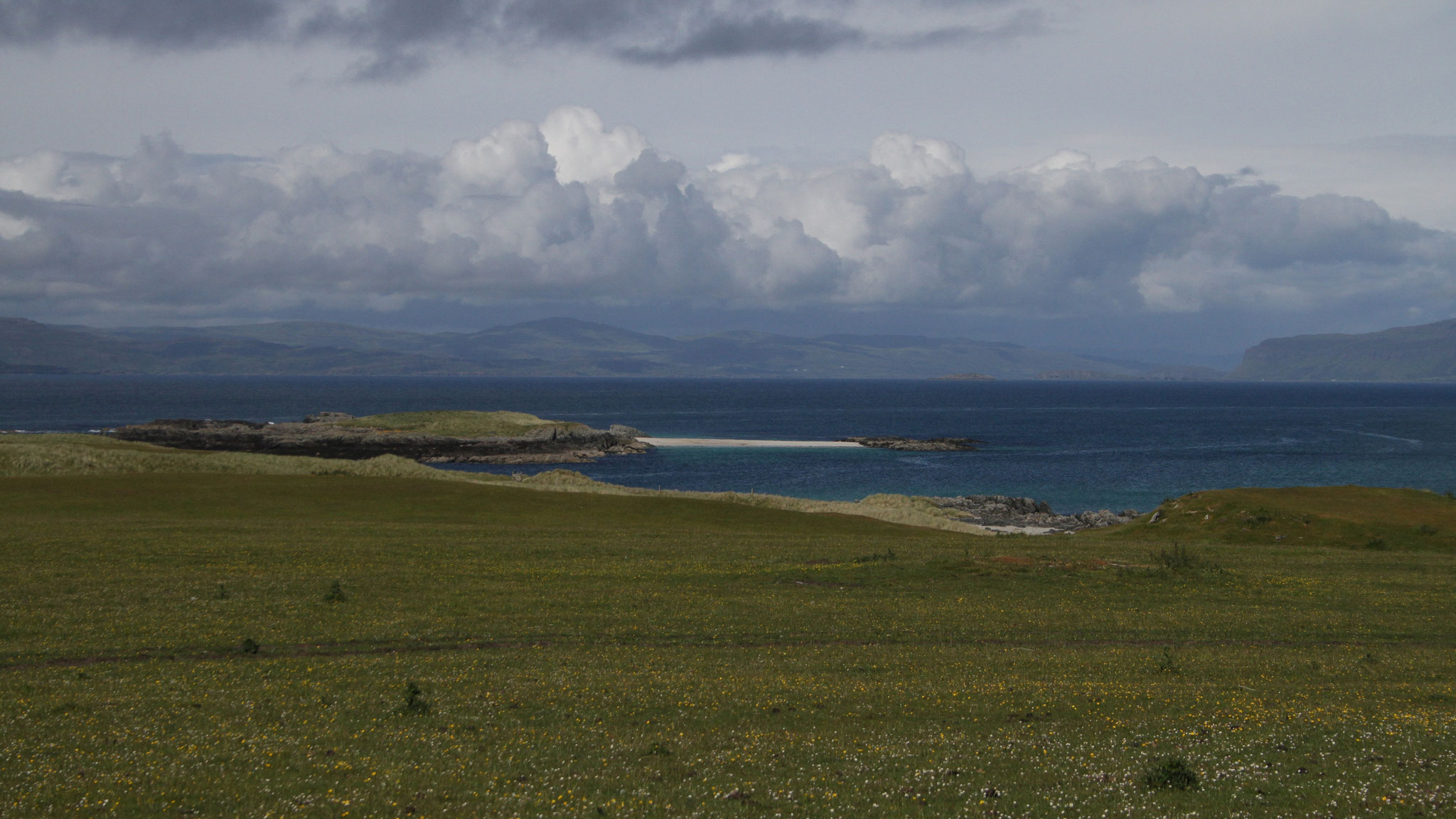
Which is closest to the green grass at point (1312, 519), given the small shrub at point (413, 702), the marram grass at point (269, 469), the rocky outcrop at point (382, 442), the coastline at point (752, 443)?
the marram grass at point (269, 469)

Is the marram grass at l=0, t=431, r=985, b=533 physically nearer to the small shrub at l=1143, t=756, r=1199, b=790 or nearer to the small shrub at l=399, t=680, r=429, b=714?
the small shrub at l=399, t=680, r=429, b=714

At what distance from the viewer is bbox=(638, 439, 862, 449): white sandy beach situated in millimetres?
156375

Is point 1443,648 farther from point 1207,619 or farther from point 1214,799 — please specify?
point 1214,799

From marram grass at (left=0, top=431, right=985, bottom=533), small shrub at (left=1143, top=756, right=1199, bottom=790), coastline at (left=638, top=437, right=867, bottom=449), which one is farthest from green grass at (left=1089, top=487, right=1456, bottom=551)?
coastline at (left=638, top=437, right=867, bottom=449)

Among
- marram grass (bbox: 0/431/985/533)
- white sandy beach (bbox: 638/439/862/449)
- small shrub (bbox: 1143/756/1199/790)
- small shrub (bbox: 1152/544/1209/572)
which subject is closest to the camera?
small shrub (bbox: 1143/756/1199/790)

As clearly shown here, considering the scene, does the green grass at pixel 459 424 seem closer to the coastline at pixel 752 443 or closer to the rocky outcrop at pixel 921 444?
the coastline at pixel 752 443

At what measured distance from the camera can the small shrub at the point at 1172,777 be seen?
1187cm

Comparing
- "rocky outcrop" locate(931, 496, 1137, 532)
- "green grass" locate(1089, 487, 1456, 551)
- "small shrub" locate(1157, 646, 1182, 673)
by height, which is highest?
"small shrub" locate(1157, 646, 1182, 673)

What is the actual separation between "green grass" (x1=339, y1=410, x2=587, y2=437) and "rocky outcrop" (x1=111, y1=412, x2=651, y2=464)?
2.72m

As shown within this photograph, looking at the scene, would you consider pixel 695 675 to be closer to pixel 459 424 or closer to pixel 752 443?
pixel 752 443

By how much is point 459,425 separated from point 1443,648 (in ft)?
493

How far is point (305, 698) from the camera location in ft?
53.9

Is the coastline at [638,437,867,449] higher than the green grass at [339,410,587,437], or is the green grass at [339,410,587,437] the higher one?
the green grass at [339,410,587,437]

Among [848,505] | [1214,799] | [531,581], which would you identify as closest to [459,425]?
[848,505]
